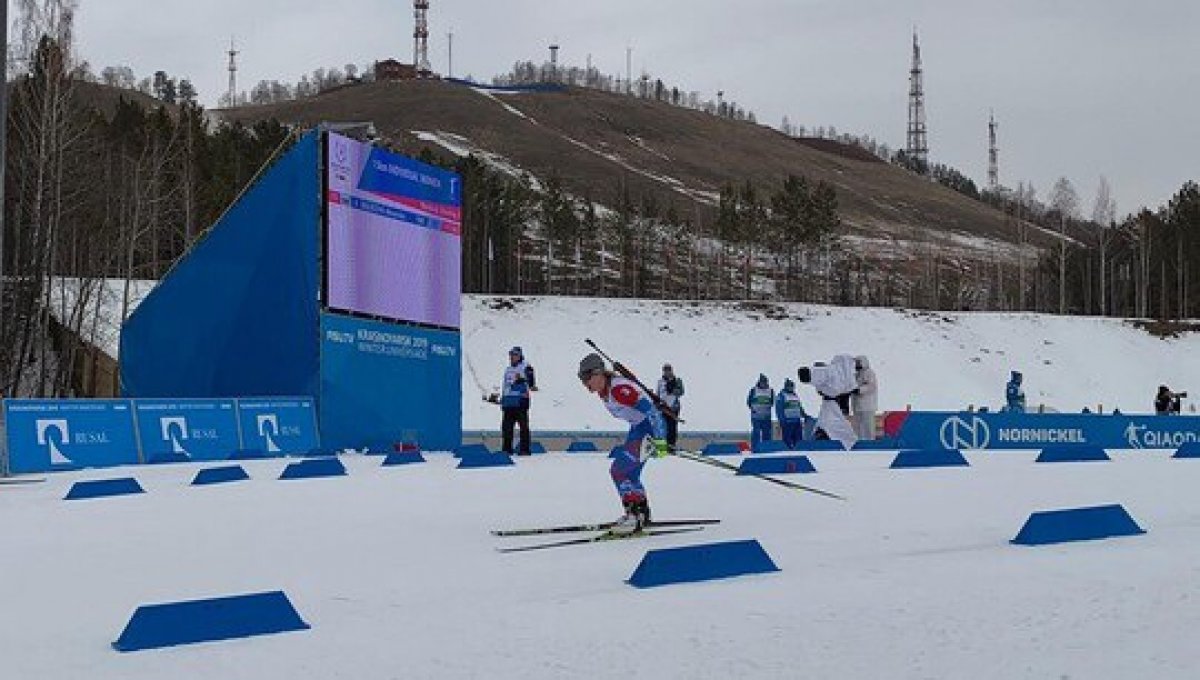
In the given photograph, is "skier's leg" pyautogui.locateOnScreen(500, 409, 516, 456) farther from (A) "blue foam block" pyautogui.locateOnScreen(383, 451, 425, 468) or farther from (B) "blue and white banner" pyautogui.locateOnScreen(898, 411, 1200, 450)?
(B) "blue and white banner" pyautogui.locateOnScreen(898, 411, 1200, 450)

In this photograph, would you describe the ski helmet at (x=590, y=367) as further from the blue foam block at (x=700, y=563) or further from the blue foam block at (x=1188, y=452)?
the blue foam block at (x=1188, y=452)

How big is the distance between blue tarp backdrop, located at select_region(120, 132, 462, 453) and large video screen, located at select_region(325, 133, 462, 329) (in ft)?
0.96

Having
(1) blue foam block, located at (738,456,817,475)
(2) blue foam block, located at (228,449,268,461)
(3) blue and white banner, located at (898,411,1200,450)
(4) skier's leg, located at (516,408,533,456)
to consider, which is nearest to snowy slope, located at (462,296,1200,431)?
(3) blue and white banner, located at (898,411,1200,450)

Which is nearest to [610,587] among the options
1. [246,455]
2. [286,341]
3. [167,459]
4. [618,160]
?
[167,459]

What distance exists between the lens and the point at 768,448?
81.8 ft

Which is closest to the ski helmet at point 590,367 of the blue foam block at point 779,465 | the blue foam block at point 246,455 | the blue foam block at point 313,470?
the blue foam block at point 779,465

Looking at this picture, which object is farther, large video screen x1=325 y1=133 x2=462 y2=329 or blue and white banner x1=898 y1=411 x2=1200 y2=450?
blue and white banner x1=898 y1=411 x2=1200 y2=450

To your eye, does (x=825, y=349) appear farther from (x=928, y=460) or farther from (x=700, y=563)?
(x=700, y=563)

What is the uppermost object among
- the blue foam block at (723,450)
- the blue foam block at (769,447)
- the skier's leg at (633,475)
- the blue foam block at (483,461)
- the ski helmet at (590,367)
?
the ski helmet at (590,367)

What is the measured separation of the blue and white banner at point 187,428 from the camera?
20.5 m

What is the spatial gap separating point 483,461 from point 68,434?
6.05m

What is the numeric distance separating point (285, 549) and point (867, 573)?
4297 mm

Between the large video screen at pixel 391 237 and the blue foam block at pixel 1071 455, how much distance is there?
1208 centimetres

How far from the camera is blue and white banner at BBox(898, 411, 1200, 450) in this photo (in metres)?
25.8
